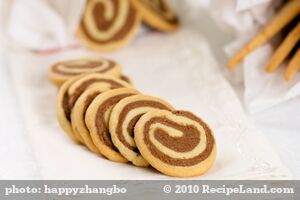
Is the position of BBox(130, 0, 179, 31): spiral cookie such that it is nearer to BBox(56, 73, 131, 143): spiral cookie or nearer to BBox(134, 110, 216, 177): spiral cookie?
BBox(56, 73, 131, 143): spiral cookie

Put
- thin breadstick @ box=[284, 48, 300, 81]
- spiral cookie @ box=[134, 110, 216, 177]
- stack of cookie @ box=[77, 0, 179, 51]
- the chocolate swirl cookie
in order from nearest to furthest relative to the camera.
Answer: spiral cookie @ box=[134, 110, 216, 177], the chocolate swirl cookie, thin breadstick @ box=[284, 48, 300, 81], stack of cookie @ box=[77, 0, 179, 51]

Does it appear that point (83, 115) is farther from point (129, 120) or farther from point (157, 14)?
point (157, 14)

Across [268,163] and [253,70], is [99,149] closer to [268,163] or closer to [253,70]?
[268,163]

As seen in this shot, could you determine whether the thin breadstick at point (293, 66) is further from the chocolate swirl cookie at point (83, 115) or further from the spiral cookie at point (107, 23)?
the spiral cookie at point (107, 23)

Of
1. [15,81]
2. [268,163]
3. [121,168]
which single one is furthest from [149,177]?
[15,81]

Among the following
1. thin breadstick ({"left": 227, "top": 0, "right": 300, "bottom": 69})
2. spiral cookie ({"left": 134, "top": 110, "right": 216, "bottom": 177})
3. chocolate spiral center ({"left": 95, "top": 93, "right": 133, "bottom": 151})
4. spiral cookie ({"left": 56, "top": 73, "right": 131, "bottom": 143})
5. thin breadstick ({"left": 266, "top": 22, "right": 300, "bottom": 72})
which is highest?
thin breadstick ({"left": 227, "top": 0, "right": 300, "bottom": 69})

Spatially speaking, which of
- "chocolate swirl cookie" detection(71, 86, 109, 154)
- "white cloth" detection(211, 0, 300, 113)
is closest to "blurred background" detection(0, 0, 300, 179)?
"white cloth" detection(211, 0, 300, 113)

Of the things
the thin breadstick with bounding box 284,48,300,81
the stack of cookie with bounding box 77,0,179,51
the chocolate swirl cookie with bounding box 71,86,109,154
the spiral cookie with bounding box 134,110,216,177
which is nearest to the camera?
the spiral cookie with bounding box 134,110,216,177

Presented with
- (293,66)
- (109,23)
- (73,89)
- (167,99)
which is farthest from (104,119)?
(109,23)
